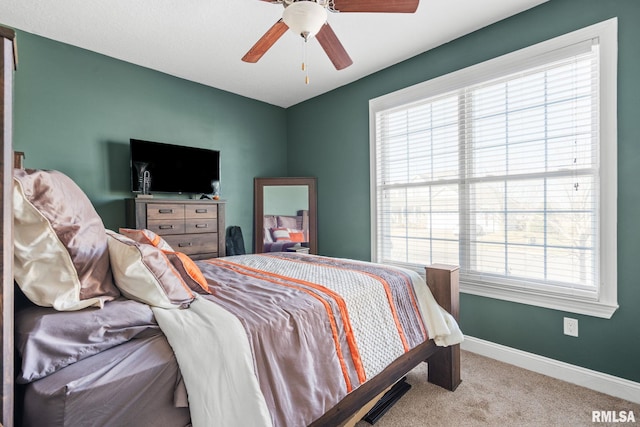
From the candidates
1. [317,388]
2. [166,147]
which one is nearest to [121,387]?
[317,388]

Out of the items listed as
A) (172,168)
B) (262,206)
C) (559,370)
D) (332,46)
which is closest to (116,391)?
(332,46)

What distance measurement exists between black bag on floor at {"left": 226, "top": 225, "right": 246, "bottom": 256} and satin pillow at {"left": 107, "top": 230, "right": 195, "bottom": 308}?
2637mm

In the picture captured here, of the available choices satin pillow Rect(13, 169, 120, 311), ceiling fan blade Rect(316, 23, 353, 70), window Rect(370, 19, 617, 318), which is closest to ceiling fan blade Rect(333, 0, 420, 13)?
ceiling fan blade Rect(316, 23, 353, 70)

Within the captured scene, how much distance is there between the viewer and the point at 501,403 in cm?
192

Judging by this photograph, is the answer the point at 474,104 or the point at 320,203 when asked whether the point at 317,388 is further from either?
the point at 320,203

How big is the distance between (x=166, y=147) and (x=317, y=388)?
2.89 metres

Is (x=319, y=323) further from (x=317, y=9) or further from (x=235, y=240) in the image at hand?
(x=235, y=240)

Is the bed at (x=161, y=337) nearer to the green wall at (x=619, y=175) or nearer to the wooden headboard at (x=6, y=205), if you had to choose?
the wooden headboard at (x=6, y=205)

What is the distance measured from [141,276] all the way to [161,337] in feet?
0.78

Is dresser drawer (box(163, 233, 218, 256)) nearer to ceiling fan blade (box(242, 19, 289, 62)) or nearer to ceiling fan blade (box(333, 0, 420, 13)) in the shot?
ceiling fan blade (box(242, 19, 289, 62))

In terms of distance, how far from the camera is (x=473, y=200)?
2686mm

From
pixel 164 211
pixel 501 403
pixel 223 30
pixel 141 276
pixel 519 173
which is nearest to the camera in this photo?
pixel 141 276

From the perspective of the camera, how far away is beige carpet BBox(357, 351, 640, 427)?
69.1 inches

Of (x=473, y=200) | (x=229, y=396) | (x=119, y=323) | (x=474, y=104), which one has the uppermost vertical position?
(x=474, y=104)
